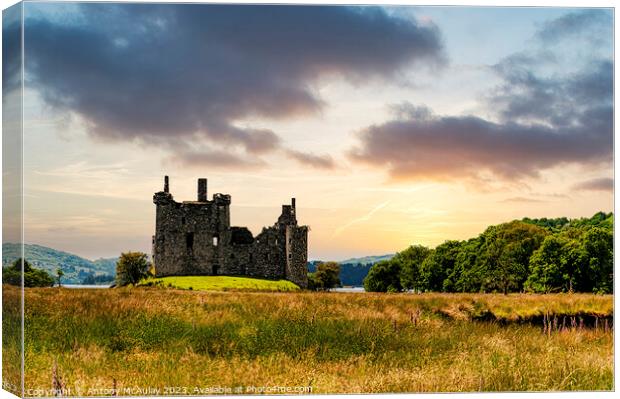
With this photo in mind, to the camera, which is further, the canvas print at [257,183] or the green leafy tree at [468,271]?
the green leafy tree at [468,271]

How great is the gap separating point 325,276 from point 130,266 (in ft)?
17.9

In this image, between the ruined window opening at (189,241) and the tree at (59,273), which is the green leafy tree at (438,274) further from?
the tree at (59,273)

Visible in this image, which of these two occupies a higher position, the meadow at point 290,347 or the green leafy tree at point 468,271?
the green leafy tree at point 468,271

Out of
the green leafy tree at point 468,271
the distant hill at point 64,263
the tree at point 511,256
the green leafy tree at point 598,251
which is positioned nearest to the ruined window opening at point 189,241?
the green leafy tree at point 468,271

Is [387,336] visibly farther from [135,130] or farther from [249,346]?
[135,130]

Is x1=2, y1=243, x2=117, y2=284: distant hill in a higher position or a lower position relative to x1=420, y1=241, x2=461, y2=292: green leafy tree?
higher

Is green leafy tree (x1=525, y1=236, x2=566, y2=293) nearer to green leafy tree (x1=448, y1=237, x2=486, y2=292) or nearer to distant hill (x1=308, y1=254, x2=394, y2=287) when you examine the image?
green leafy tree (x1=448, y1=237, x2=486, y2=292)

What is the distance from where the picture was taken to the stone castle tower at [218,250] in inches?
845

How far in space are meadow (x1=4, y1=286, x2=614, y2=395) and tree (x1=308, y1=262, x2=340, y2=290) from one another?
12.5ft

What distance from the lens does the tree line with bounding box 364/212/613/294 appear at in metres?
22.4

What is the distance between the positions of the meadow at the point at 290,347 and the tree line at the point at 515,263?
6399 mm

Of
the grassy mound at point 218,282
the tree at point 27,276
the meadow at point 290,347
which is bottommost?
the meadow at point 290,347

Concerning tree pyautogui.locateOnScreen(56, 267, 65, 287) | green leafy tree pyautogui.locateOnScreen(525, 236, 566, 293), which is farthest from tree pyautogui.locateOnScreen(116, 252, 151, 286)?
green leafy tree pyautogui.locateOnScreen(525, 236, 566, 293)

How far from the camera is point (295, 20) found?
12680 mm
